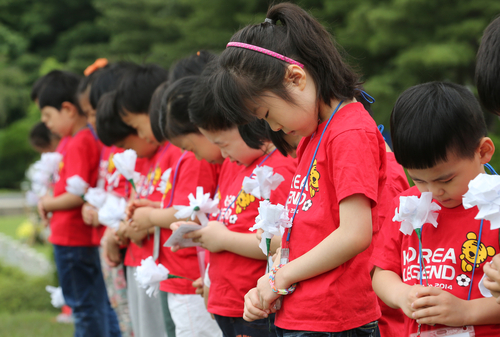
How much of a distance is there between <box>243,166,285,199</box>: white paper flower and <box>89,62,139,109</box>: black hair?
2.43 meters

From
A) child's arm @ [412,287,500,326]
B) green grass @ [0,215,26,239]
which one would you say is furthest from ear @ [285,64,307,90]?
green grass @ [0,215,26,239]

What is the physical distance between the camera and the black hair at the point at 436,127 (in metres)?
1.66

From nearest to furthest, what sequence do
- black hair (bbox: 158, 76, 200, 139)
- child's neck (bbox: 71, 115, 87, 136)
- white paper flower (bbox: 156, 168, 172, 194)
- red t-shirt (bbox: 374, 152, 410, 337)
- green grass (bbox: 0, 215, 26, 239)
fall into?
red t-shirt (bbox: 374, 152, 410, 337) < black hair (bbox: 158, 76, 200, 139) < white paper flower (bbox: 156, 168, 172, 194) < child's neck (bbox: 71, 115, 87, 136) < green grass (bbox: 0, 215, 26, 239)

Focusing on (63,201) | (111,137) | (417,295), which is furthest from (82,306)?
(417,295)

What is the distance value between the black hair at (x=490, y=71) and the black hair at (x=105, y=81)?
308 cm

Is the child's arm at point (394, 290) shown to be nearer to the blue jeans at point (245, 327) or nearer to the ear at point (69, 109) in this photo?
the blue jeans at point (245, 327)

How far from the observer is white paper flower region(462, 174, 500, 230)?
1456 mm

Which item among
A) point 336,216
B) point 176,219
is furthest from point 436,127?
point 176,219

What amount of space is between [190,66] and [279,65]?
5.52 ft

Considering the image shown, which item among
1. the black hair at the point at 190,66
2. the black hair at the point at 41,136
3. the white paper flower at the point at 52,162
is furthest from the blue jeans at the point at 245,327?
the black hair at the point at 41,136

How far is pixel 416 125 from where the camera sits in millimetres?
1688

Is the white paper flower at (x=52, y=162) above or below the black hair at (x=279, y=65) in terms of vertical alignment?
below

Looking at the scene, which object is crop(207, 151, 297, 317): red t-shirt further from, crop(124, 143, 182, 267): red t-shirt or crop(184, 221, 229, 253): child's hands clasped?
crop(124, 143, 182, 267): red t-shirt

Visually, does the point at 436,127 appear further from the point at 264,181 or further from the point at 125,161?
the point at 125,161
